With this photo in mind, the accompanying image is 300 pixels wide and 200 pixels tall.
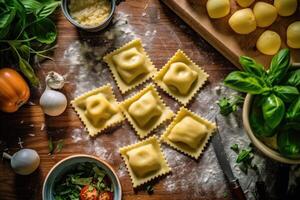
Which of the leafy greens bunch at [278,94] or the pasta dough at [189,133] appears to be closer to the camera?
the leafy greens bunch at [278,94]

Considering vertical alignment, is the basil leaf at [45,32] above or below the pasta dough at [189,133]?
above

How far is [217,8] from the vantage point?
1.88 m

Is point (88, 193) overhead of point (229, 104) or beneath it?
beneath

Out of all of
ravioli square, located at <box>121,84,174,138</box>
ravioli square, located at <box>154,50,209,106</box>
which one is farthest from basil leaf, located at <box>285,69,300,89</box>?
ravioli square, located at <box>121,84,174,138</box>

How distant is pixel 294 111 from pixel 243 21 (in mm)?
409

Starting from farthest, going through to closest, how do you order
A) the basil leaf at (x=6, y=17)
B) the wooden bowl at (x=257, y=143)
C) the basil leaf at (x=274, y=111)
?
the basil leaf at (x=6, y=17) → the wooden bowl at (x=257, y=143) → the basil leaf at (x=274, y=111)

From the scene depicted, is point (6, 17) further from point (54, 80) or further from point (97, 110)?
point (97, 110)

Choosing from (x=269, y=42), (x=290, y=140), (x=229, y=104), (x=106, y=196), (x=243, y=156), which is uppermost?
(x=269, y=42)

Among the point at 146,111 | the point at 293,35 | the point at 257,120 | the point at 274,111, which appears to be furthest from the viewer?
the point at 146,111

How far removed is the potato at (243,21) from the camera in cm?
186

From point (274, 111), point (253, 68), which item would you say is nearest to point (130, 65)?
point (253, 68)

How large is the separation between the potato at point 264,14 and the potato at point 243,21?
0.06ft

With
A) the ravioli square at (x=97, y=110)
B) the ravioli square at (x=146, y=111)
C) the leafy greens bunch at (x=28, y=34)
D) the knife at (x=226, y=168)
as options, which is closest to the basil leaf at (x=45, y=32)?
the leafy greens bunch at (x=28, y=34)

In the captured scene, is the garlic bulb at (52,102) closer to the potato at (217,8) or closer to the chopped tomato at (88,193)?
the chopped tomato at (88,193)
